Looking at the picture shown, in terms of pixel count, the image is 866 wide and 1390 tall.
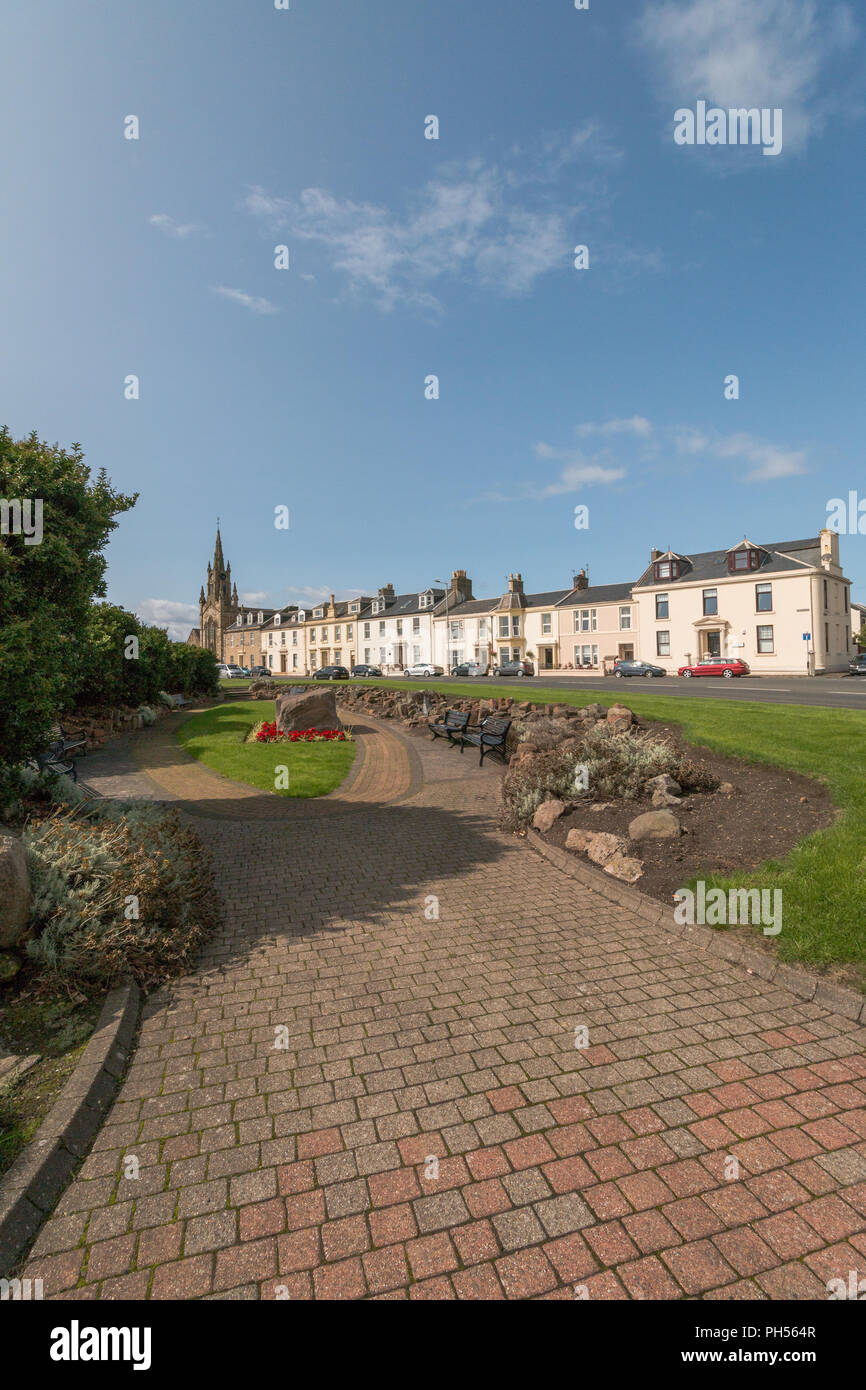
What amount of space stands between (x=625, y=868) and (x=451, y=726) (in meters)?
11.2

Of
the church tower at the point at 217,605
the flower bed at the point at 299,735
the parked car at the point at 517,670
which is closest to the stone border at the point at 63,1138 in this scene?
the flower bed at the point at 299,735

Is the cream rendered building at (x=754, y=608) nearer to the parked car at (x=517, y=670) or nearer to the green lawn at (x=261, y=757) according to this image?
the parked car at (x=517, y=670)

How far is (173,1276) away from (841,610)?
57.0 m

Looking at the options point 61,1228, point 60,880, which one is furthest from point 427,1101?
point 60,880

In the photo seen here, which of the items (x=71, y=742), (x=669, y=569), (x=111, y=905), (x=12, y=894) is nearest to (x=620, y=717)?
(x=111, y=905)

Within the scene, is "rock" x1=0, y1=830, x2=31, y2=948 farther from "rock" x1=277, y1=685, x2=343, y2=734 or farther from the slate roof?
the slate roof

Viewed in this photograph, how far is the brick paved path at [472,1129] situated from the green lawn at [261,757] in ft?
23.2

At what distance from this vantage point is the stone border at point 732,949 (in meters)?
4.57

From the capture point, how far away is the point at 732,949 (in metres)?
5.38

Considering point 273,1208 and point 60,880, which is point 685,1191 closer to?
point 273,1208

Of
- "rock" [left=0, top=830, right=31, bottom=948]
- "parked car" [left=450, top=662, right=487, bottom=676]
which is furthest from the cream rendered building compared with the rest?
"rock" [left=0, top=830, right=31, bottom=948]

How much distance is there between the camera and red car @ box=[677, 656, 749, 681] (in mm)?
44469

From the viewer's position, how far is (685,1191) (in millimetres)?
3092

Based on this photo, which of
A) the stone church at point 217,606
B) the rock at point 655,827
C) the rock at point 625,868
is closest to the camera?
the rock at point 625,868
